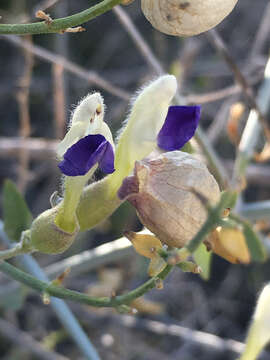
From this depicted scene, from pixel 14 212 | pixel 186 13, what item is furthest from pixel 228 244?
pixel 14 212

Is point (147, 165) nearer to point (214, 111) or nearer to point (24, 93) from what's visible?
point (24, 93)

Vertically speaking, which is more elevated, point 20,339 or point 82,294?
point 82,294

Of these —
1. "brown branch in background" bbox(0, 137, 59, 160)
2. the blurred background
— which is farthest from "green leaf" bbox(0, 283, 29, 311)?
"brown branch in background" bbox(0, 137, 59, 160)

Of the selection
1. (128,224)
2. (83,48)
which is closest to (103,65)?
(83,48)

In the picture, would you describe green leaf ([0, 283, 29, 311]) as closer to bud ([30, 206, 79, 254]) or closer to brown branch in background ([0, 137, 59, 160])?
brown branch in background ([0, 137, 59, 160])

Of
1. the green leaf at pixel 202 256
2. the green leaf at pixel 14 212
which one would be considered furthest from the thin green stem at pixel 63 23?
the green leaf at pixel 14 212

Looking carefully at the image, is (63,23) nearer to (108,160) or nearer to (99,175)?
(108,160)

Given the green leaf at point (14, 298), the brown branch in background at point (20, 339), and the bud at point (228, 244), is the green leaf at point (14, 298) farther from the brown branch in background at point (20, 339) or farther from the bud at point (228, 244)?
the bud at point (228, 244)
